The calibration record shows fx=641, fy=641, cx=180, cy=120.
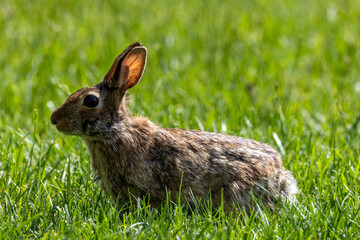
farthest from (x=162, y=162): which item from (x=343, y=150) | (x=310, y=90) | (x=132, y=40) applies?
(x=132, y=40)

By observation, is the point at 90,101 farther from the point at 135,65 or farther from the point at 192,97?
the point at 192,97

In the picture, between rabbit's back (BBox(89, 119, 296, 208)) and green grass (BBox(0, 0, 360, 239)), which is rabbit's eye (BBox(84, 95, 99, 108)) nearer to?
rabbit's back (BBox(89, 119, 296, 208))

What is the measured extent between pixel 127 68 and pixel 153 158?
0.65 metres

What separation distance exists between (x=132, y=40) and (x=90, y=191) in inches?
157

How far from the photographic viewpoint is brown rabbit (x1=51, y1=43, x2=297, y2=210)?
4.33 metres

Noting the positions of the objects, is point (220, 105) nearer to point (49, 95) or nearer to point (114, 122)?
point (49, 95)

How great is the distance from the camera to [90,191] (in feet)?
14.6

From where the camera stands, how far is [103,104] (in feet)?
14.5

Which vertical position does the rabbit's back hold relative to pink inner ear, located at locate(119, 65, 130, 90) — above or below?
below

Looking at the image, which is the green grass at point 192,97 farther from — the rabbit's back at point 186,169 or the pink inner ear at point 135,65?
the pink inner ear at point 135,65

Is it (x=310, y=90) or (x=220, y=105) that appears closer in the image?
(x=220, y=105)

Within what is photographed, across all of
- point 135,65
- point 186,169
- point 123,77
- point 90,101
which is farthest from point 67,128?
point 186,169

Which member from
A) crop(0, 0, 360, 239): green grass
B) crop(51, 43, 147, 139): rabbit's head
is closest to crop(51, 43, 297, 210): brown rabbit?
crop(51, 43, 147, 139): rabbit's head

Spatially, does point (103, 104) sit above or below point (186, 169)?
above
